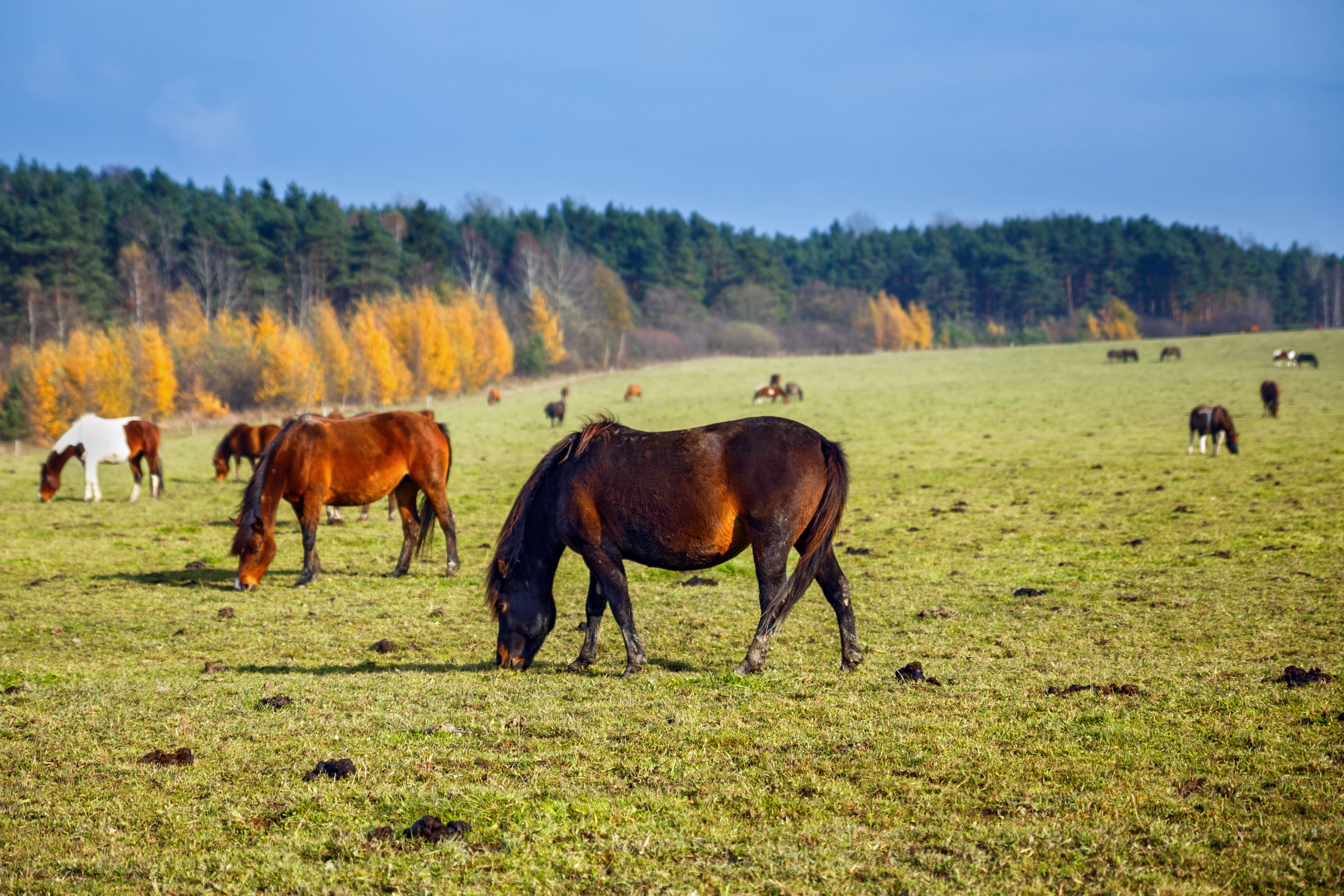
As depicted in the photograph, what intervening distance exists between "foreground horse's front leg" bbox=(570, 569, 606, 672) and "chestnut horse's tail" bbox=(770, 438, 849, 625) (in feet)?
5.08

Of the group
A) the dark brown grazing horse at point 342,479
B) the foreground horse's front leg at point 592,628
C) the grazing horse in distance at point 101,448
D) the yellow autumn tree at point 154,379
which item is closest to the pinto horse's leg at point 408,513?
the dark brown grazing horse at point 342,479

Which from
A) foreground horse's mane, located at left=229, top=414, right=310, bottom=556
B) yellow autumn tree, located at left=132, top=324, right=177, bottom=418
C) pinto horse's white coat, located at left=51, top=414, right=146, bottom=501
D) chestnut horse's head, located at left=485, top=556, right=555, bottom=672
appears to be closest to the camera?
chestnut horse's head, located at left=485, top=556, right=555, bottom=672

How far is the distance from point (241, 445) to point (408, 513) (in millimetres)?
12041

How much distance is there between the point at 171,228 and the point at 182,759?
87.3 metres

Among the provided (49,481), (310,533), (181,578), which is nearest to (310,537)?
(310,533)

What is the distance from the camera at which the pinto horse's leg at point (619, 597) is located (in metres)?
7.67

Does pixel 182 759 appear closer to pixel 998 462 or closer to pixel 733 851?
pixel 733 851

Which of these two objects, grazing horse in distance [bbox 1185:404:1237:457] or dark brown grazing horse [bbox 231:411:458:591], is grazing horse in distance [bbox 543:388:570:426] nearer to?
grazing horse in distance [bbox 1185:404:1237:457]

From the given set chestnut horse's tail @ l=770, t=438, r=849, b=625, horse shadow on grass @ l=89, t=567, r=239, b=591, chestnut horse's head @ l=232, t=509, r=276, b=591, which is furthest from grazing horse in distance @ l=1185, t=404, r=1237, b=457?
chestnut horse's head @ l=232, t=509, r=276, b=591

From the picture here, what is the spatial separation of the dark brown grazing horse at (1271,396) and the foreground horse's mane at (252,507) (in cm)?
3374

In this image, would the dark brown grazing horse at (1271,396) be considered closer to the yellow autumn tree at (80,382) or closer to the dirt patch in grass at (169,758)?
the dirt patch in grass at (169,758)

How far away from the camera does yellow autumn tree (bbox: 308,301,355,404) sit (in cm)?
5847

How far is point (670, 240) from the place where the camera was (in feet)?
380

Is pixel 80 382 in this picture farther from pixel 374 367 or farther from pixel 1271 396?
pixel 1271 396
